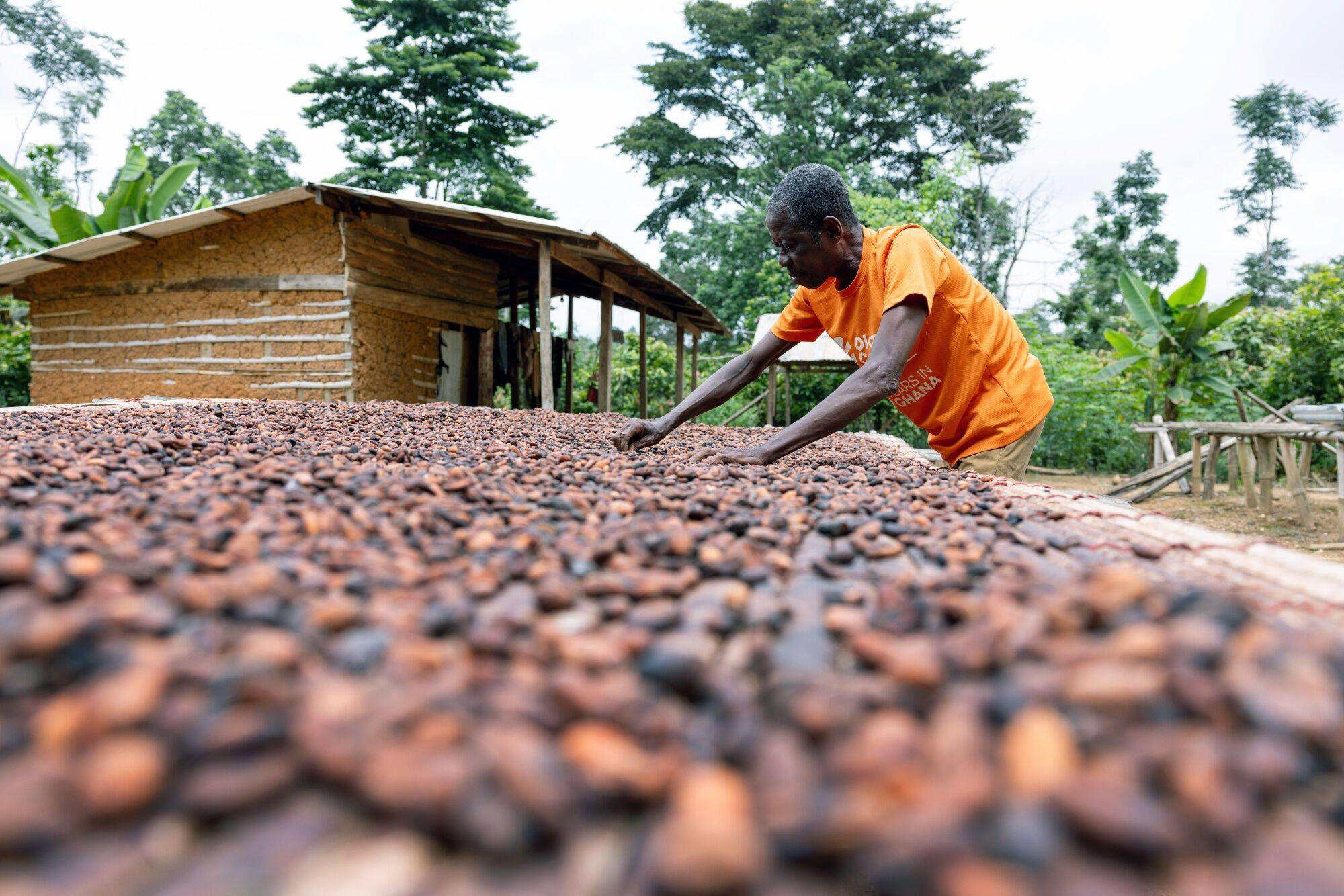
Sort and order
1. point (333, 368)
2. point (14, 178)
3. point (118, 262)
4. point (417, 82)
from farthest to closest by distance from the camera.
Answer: point (417, 82)
point (14, 178)
point (118, 262)
point (333, 368)

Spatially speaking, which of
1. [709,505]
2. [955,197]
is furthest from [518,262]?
[955,197]

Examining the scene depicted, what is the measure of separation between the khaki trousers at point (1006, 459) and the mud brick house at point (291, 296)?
4531 millimetres

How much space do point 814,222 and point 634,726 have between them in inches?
89.9

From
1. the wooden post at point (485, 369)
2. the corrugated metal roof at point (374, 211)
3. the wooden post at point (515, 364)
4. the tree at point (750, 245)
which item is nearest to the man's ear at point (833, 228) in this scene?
the corrugated metal roof at point (374, 211)

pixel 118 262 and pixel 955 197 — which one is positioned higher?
pixel 955 197

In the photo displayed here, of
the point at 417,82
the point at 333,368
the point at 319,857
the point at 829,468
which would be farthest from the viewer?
the point at 417,82

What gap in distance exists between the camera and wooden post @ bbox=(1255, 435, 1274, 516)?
23.1 ft

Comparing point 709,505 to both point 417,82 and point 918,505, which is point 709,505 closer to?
point 918,505

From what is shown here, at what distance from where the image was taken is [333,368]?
287 inches

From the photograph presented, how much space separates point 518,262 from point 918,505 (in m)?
8.69

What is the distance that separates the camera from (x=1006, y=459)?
289 centimetres

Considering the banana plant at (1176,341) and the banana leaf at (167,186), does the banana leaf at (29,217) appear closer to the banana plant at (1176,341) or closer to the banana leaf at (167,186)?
the banana leaf at (167,186)

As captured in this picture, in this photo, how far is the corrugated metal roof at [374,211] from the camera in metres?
6.45

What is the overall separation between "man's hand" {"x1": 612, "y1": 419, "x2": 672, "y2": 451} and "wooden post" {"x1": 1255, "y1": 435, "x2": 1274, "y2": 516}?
23.4 ft
